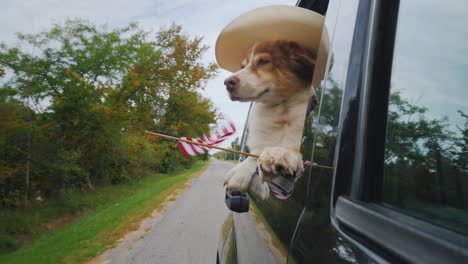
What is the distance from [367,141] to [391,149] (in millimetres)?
54

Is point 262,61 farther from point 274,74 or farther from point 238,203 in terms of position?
point 238,203

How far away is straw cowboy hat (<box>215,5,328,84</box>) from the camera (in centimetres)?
144

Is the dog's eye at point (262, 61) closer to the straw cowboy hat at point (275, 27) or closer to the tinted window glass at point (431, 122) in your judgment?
the straw cowboy hat at point (275, 27)

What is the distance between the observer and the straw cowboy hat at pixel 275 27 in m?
1.44

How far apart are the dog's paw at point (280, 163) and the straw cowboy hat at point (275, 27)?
0.67 metres

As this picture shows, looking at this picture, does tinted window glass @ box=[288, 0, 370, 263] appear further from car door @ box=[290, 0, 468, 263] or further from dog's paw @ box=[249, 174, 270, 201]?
dog's paw @ box=[249, 174, 270, 201]

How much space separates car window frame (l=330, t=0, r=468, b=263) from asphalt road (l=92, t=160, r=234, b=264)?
3.88 meters

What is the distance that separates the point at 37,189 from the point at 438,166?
9.81 meters

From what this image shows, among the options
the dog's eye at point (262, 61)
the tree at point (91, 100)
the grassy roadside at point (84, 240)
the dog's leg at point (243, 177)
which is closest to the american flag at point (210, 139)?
the dog's leg at point (243, 177)

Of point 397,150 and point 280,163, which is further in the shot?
point 280,163

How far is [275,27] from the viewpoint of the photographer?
1.49m

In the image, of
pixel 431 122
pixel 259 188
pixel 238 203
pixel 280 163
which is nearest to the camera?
pixel 431 122

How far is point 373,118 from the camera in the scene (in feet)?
2.24

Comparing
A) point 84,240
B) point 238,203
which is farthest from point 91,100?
point 238,203
